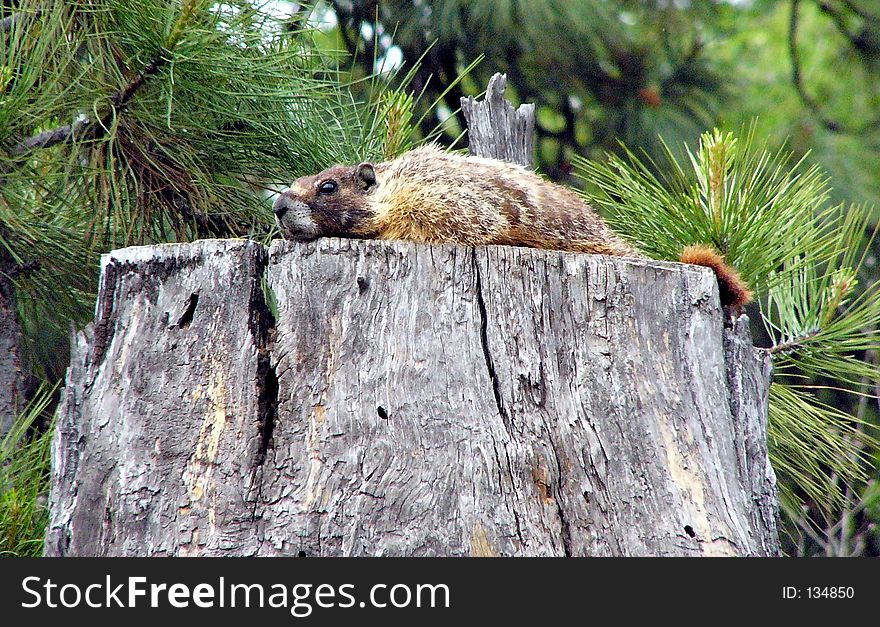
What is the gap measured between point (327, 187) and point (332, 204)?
0.06m

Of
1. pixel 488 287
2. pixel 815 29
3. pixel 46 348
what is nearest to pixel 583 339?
pixel 488 287

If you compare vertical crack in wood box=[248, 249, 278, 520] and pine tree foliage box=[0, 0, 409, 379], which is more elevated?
pine tree foliage box=[0, 0, 409, 379]

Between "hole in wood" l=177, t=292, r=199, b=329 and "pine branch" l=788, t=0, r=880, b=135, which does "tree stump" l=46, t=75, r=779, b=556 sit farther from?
"pine branch" l=788, t=0, r=880, b=135

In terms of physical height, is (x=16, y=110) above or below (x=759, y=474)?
above

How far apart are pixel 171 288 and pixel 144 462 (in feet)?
1.29

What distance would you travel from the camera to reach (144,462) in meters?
2.10

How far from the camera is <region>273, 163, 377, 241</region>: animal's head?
2.62 m

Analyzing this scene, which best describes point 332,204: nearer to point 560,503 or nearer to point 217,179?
point 217,179

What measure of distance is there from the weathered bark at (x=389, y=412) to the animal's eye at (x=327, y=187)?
1.85 ft

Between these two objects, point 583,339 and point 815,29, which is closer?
point 583,339

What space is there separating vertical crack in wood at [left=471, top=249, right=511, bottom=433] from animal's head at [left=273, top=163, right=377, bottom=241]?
60 cm

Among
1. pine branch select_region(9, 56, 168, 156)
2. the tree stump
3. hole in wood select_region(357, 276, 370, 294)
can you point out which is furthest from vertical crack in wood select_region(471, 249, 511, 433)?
pine branch select_region(9, 56, 168, 156)

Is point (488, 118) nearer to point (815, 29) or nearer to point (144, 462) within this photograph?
point (144, 462)

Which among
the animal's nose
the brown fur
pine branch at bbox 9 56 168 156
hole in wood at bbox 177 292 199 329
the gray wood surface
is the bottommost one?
hole in wood at bbox 177 292 199 329
